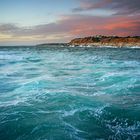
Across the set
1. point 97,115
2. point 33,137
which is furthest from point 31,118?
point 97,115

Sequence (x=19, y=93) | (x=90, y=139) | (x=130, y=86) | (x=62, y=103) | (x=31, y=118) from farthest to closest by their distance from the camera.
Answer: (x=130, y=86) → (x=19, y=93) → (x=62, y=103) → (x=31, y=118) → (x=90, y=139)

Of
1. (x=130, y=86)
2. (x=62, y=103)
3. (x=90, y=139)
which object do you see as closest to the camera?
(x=90, y=139)

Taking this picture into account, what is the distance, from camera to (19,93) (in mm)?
10484

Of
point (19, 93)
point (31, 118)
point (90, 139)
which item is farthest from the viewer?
point (19, 93)

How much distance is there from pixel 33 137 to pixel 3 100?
3686mm

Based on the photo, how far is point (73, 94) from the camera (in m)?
9.75

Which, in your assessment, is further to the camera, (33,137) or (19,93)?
(19,93)

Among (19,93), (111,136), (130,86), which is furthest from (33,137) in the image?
(130,86)

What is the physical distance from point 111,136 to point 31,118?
253cm

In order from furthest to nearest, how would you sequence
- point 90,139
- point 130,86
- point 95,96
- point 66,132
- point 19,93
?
1. point 130,86
2. point 19,93
3. point 95,96
4. point 66,132
5. point 90,139

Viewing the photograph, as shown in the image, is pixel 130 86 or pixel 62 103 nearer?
pixel 62 103

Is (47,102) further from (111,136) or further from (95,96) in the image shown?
(111,136)

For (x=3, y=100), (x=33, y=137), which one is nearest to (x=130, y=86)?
(x=3, y=100)

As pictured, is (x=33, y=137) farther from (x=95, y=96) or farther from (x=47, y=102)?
(x=95, y=96)
